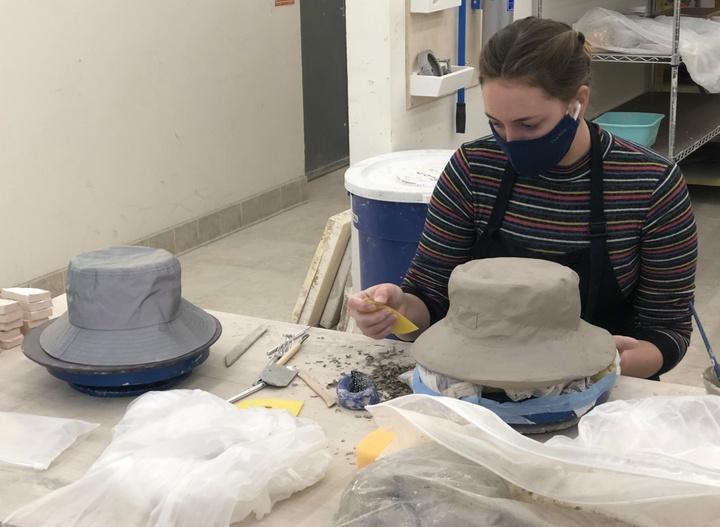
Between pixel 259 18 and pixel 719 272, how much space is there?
287 centimetres

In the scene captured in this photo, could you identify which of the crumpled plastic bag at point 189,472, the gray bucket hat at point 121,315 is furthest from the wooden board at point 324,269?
the crumpled plastic bag at point 189,472

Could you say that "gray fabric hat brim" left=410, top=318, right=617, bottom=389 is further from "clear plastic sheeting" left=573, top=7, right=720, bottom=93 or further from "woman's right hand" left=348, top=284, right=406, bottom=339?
"clear plastic sheeting" left=573, top=7, right=720, bottom=93

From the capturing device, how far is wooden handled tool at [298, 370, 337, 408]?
1589mm

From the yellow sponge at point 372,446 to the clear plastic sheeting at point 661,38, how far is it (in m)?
3.29

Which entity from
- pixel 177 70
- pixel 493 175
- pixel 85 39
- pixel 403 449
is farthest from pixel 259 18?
pixel 403 449

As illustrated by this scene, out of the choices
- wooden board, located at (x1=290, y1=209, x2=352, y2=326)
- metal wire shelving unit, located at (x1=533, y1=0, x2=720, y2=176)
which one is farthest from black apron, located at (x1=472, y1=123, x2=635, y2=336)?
metal wire shelving unit, located at (x1=533, y1=0, x2=720, y2=176)

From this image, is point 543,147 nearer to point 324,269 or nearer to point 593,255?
point 593,255

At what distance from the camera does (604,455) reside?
3.70 feet

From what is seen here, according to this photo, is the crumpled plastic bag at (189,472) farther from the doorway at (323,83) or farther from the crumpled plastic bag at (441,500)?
the doorway at (323,83)

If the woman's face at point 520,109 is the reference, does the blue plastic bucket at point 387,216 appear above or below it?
below

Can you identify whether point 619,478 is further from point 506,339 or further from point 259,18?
point 259,18

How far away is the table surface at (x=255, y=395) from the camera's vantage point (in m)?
1.32

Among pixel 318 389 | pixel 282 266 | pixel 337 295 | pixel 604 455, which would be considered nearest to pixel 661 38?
pixel 337 295

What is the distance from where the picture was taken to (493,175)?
187cm
